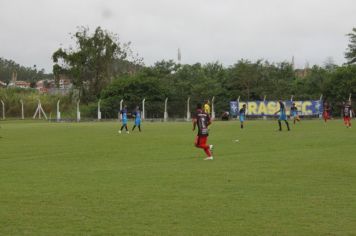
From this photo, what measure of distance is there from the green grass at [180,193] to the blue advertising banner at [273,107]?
36.7 m

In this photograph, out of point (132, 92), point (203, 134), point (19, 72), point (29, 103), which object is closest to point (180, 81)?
point (132, 92)

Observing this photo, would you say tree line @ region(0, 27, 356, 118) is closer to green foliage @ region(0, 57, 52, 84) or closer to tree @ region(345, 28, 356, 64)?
tree @ region(345, 28, 356, 64)

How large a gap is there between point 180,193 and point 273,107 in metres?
47.5

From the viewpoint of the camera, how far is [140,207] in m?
9.45

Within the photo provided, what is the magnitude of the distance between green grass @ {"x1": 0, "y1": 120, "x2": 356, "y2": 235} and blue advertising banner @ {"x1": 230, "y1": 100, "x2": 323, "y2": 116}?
120 feet

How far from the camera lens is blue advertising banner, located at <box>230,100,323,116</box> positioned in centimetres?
5512

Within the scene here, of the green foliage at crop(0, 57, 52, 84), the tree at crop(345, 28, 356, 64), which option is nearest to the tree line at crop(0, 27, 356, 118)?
the tree at crop(345, 28, 356, 64)

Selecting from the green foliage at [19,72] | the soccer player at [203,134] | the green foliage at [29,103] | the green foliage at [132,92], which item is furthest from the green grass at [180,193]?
the green foliage at [19,72]

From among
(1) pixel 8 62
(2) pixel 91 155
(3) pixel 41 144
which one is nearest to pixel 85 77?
(3) pixel 41 144

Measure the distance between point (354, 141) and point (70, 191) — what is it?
15.0 meters

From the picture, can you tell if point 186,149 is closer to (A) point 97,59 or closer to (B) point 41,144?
(B) point 41,144

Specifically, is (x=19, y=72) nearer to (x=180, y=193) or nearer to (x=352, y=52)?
(x=352, y=52)

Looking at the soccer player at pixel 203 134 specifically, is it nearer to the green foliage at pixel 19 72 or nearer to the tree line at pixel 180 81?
the tree line at pixel 180 81

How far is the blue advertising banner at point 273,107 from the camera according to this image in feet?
181
